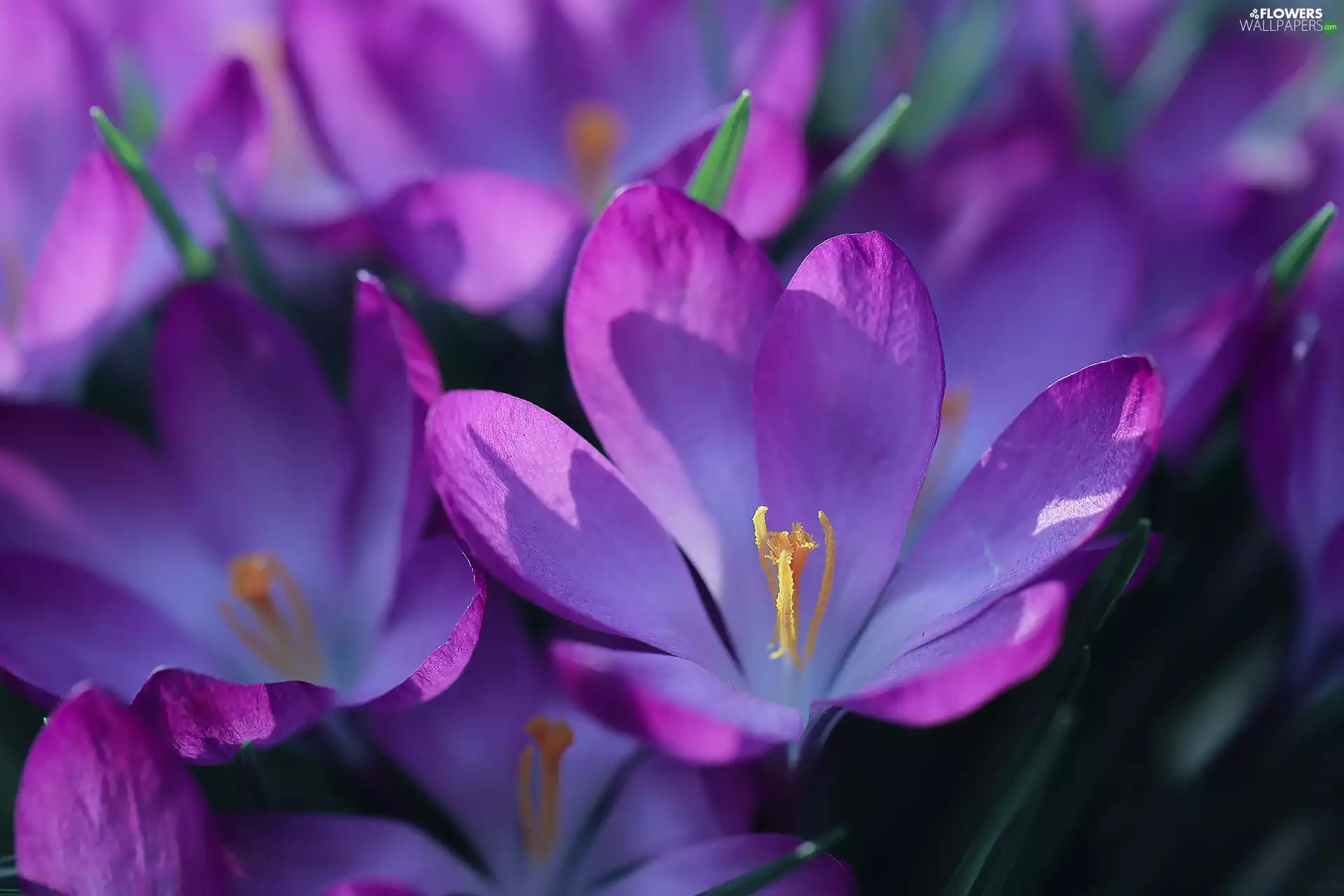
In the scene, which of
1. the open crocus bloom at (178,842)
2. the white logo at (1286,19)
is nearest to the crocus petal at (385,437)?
the open crocus bloom at (178,842)

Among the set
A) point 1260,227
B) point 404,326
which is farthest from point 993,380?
point 404,326

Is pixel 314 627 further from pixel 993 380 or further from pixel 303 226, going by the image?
pixel 993 380

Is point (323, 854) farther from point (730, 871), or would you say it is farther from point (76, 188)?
point (76, 188)

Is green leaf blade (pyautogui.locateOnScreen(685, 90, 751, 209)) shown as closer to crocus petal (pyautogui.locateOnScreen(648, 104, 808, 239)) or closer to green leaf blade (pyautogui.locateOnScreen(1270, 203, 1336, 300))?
crocus petal (pyautogui.locateOnScreen(648, 104, 808, 239))

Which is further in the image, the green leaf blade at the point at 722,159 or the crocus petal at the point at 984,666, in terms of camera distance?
the green leaf blade at the point at 722,159

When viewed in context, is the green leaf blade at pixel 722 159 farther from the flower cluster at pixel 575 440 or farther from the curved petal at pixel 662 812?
the curved petal at pixel 662 812

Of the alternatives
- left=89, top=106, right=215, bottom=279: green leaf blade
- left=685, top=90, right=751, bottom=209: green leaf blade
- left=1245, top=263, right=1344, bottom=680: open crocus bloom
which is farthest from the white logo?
left=89, top=106, right=215, bottom=279: green leaf blade

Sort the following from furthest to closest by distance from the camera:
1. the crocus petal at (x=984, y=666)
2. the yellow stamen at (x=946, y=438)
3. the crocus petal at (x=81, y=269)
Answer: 1. the yellow stamen at (x=946, y=438)
2. the crocus petal at (x=81, y=269)
3. the crocus petal at (x=984, y=666)
